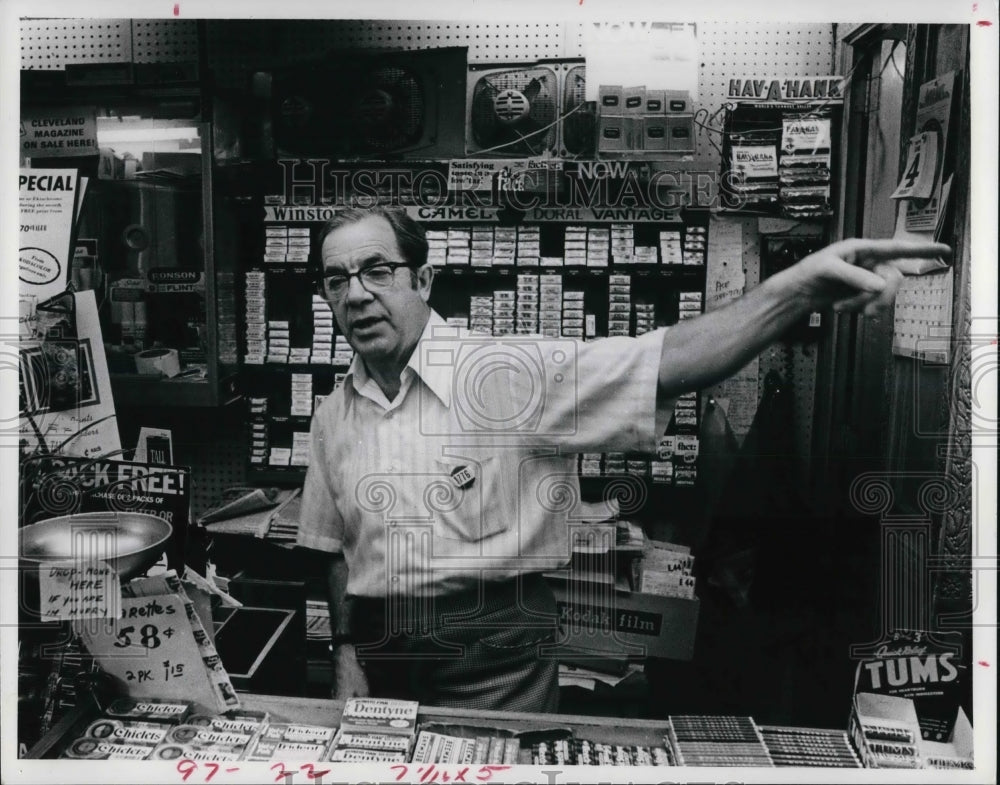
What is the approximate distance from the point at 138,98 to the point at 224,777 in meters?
1.75

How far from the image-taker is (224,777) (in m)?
2.38

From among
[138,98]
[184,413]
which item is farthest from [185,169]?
[184,413]

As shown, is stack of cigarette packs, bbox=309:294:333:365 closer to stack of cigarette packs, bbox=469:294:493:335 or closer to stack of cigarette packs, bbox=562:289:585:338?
stack of cigarette packs, bbox=469:294:493:335

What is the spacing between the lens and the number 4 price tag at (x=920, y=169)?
232 centimetres

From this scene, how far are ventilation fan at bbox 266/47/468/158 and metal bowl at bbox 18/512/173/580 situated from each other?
3.56ft

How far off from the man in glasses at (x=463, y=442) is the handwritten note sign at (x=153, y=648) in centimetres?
39

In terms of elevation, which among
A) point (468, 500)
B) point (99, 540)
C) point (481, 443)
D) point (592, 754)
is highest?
point (481, 443)

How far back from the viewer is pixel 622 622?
7.95 feet

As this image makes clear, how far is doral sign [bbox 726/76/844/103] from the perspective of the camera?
7.64 ft

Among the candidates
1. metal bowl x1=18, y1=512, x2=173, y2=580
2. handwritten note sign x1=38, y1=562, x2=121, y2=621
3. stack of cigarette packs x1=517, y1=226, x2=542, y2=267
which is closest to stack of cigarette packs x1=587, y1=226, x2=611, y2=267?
stack of cigarette packs x1=517, y1=226, x2=542, y2=267

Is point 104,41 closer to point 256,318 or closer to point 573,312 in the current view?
point 256,318

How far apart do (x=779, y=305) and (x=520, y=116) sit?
0.80m

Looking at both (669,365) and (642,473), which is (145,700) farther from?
(669,365)

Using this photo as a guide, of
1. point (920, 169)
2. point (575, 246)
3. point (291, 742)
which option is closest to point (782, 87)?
point (920, 169)
